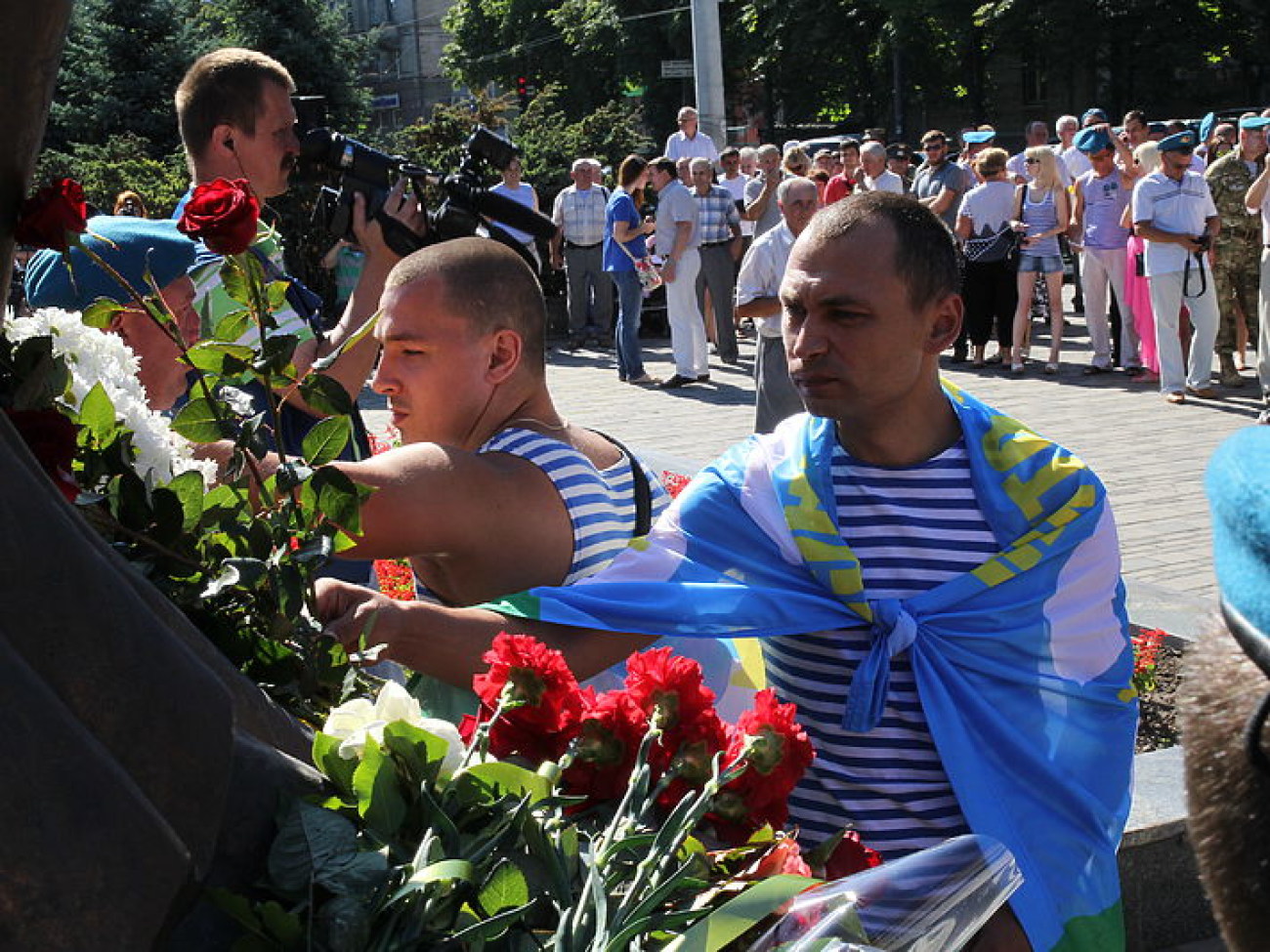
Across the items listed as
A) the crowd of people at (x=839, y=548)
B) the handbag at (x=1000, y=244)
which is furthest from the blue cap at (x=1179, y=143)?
the crowd of people at (x=839, y=548)

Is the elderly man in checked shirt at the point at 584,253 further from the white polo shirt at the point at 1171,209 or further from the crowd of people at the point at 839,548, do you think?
the crowd of people at the point at 839,548

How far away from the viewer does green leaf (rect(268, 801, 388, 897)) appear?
133 cm

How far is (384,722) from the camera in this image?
1507 millimetres

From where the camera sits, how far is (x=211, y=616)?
1.77m

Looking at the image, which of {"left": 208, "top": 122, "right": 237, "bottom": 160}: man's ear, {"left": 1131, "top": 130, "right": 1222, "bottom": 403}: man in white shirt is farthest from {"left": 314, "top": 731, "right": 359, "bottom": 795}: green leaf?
{"left": 1131, "top": 130, "right": 1222, "bottom": 403}: man in white shirt

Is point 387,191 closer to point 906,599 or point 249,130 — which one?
point 249,130

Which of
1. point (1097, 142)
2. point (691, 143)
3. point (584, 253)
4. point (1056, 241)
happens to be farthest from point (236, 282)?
point (691, 143)

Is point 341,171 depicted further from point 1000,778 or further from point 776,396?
point 776,396

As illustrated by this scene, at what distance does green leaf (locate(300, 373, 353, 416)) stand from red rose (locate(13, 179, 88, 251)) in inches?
13.6

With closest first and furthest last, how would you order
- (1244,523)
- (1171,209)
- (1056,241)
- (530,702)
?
1. (1244,523)
2. (530,702)
3. (1171,209)
4. (1056,241)

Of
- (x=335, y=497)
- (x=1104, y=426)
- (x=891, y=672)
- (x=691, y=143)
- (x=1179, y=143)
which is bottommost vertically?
(x=1104, y=426)

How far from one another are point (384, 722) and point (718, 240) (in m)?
15.2

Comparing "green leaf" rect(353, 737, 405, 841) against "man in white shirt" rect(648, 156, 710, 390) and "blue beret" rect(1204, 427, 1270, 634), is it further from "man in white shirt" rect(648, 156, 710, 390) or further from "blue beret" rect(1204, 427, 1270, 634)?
"man in white shirt" rect(648, 156, 710, 390)

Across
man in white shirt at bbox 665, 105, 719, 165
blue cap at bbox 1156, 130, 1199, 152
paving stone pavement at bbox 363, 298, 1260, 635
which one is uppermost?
man in white shirt at bbox 665, 105, 719, 165
